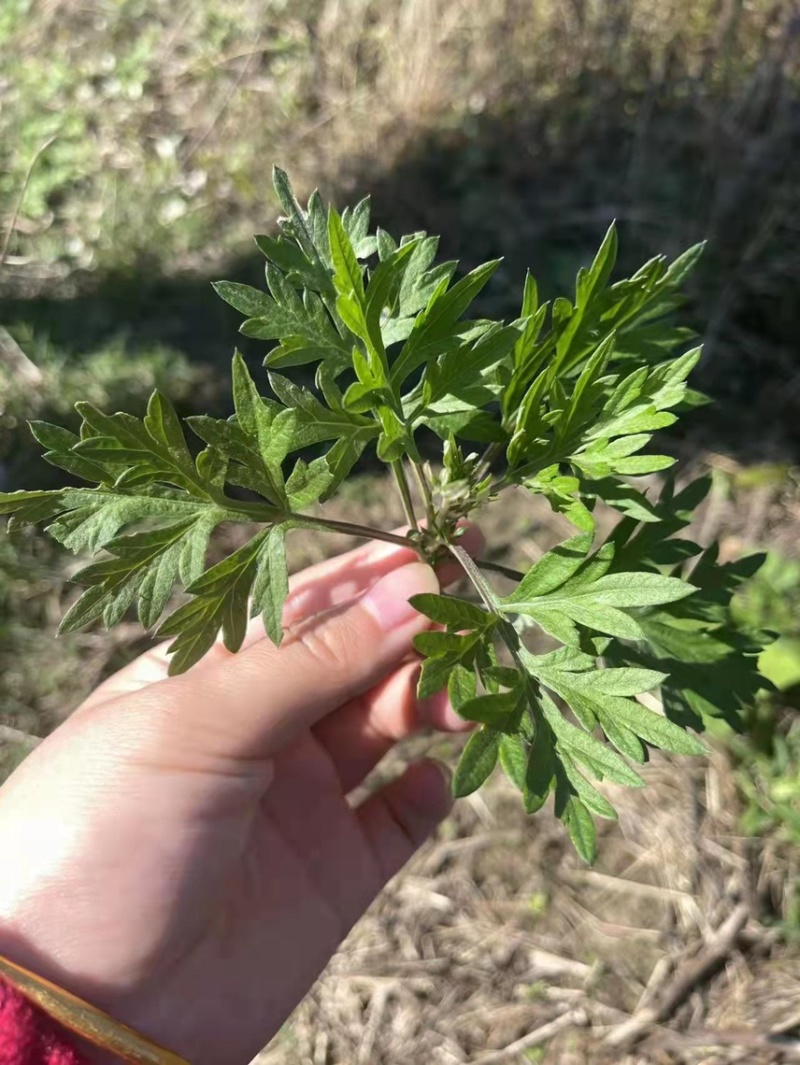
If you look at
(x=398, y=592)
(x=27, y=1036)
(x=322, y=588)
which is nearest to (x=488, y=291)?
(x=322, y=588)

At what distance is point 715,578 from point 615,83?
3.49 meters

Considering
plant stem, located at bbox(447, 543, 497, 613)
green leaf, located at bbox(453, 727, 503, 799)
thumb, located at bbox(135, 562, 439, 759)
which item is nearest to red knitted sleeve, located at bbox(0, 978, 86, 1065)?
thumb, located at bbox(135, 562, 439, 759)

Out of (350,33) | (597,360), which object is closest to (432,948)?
(597,360)

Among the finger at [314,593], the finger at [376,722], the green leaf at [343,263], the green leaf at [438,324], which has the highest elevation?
the green leaf at [343,263]

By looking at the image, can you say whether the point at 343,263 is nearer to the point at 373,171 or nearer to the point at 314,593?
the point at 314,593

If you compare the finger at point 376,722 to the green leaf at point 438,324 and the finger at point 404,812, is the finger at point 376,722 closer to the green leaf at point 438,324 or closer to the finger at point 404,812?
the finger at point 404,812

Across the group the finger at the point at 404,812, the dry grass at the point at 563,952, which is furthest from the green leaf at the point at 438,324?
the dry grass at the point at 563,952

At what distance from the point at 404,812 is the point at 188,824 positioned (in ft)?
3.32

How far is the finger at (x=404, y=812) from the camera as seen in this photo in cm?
264

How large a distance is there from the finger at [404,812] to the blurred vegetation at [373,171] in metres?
1.37

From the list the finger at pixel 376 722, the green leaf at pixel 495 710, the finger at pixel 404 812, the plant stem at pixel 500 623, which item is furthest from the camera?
the finger at pixel 404 812

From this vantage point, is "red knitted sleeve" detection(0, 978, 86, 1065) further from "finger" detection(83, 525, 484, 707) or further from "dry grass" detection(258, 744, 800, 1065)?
"dry grass" detection(258, 744, 800, 1065)

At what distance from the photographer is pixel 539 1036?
9.40 ft

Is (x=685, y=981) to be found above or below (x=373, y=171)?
below
